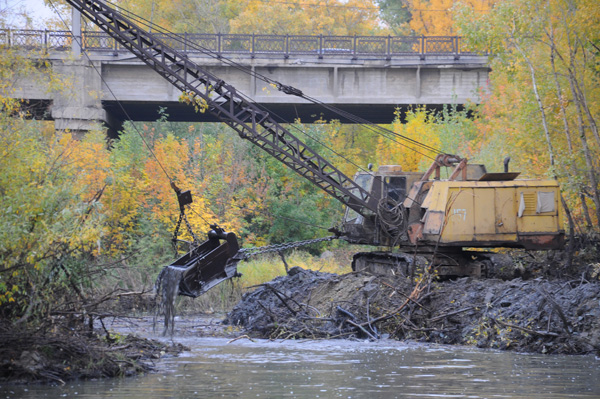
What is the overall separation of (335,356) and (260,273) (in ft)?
42.0

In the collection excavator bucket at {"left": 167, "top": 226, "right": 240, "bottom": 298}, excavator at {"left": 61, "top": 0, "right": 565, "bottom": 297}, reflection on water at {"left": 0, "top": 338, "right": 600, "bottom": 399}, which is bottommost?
reflection on water at {"left": 0, "top": 338, "right": 600, "bottom": 399}

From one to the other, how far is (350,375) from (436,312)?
5.61 m

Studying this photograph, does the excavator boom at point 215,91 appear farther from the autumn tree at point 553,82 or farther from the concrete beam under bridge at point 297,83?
the concrete beam under bridge at point 297,83

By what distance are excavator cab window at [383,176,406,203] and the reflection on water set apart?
6924 mm

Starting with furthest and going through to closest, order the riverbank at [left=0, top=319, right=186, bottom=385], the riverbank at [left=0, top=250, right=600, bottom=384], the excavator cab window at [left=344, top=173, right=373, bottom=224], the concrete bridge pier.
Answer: the concrete bridge pier < the excavator cab window at [left=344, top=173, right=373, bottom=224] < the riverbank at [left=0, top=250, right=600, bottom=384] < the riverbank at [left=0, top=319, right=186, bottom=385]

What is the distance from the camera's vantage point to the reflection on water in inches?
420

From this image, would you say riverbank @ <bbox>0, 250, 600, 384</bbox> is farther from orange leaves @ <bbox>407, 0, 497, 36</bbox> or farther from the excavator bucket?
orange leaves @ <bbox>407, 0, 497, 36</bbox>

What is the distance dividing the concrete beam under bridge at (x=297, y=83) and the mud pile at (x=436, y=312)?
51.9ft

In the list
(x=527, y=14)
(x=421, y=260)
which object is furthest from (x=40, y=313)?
(x=527, y=14)

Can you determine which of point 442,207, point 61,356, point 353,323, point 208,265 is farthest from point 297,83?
point 61,356

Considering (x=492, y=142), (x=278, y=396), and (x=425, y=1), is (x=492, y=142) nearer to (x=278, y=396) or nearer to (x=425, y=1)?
(x=278, y=396)

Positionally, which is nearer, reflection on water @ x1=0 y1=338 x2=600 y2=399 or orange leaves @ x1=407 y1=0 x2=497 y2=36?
reflection on water @ x1=0 y1=338 x2=600 y2=399

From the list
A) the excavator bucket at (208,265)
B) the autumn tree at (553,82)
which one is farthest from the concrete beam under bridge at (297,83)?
the excavator bucket at (208,265)

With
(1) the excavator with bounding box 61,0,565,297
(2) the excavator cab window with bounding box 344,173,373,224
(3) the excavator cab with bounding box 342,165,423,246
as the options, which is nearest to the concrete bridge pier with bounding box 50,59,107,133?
(1) the excavator with bounding box 61,0,565,297
